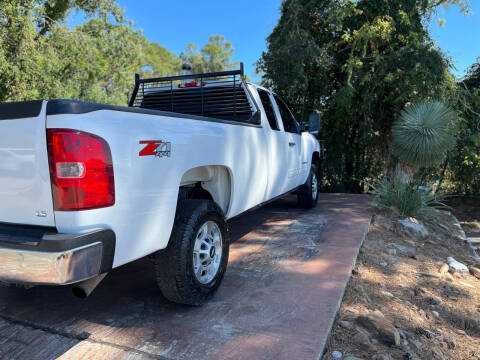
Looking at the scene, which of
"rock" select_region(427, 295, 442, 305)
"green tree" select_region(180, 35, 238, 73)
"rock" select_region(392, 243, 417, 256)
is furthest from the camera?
"green tree" select_region(180, 35, 238, 73)

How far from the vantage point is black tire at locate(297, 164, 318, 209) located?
6.79 metres

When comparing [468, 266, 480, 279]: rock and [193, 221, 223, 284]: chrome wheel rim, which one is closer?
[193, 221, 223, 284]: chrome wheel rim

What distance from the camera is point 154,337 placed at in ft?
8.83

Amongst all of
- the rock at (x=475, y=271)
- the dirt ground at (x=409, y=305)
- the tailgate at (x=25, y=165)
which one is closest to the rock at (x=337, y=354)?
the dirt ground at (x=409, y=305)

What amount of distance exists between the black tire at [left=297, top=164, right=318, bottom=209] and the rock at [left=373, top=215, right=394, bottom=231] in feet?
3.74

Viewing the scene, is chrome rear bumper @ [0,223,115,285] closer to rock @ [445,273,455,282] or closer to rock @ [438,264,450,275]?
rock @ [445,273,455,282]

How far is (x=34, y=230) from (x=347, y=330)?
2264 mm

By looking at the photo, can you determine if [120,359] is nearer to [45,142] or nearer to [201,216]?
[201,216]

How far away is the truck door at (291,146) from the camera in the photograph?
5396 mm

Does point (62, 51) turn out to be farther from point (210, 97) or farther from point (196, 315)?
point (196, 315)

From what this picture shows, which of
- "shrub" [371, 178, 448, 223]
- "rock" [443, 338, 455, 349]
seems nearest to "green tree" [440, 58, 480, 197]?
"shrub" [371, 178, 448, 223]

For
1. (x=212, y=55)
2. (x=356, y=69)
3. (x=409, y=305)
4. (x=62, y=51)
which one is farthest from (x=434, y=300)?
(x=212, y=55)

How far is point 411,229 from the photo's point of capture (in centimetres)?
601

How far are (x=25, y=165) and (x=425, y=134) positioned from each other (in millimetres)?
6669
